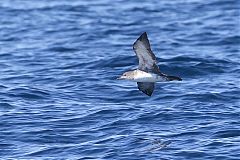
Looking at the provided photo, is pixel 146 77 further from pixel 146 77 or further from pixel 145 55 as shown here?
pixel 145 55

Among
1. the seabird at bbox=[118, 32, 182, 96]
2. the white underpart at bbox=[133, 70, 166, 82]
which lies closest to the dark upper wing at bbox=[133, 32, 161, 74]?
the seabird at bbox=[118, 32, 182, 96]

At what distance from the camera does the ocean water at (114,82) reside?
47.4 ft

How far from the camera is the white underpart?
1433 centimetres

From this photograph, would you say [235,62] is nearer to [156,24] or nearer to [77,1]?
[156,24]

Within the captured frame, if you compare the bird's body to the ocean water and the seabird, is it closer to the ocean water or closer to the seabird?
the seabird

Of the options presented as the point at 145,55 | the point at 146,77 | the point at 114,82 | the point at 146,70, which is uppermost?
the point at 114,82

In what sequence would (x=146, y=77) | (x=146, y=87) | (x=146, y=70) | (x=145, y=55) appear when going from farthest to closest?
(x=146, y=87) < (x=146, y=70) < (x=146, y=77) < (x=145, y=55)

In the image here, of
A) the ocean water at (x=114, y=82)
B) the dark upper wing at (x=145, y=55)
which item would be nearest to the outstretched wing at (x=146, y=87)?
the dark upper wing at (x=145, y=55)

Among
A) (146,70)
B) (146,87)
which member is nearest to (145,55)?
(146,70)

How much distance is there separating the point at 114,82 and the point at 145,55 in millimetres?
4764

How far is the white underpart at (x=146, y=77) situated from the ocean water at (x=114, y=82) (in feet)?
3.52

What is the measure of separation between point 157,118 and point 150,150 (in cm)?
216

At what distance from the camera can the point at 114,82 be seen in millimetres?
19016

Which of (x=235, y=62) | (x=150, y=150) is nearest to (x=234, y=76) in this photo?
(x=235, y=62)
